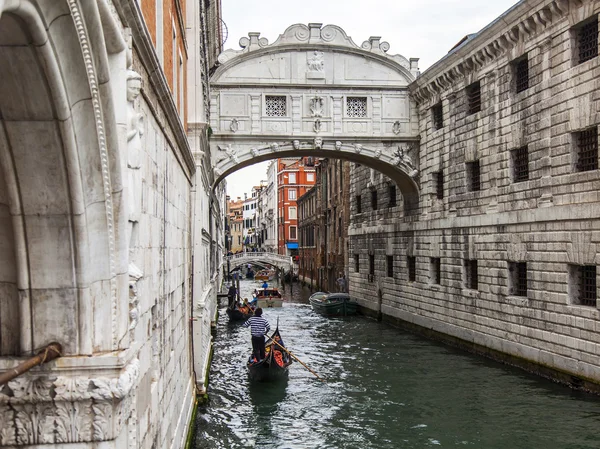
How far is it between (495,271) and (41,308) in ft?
40.0

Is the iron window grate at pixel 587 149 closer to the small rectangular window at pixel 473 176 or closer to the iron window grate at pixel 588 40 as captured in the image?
the iron window grate at pixel 588 40

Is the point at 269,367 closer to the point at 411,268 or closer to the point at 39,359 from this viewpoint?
the point at 411,268

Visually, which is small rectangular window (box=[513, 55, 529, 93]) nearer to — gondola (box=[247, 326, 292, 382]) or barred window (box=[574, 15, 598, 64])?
barred window (box=[574, 15, 598, 64])

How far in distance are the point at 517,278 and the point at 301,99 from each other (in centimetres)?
771

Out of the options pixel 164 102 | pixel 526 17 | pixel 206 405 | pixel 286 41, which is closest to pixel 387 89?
pixel 286 41

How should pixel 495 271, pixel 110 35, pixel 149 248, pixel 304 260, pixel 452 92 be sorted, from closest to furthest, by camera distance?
pixel 110 35 < pixel 149 248 < pixel 495 271 < pixel 452 92 < pixel 304 260

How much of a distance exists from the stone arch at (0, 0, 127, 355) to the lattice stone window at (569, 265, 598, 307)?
9.50 meters

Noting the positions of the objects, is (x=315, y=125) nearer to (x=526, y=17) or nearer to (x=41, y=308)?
(x=526, y=17)

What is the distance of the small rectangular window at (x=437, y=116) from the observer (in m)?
17.7

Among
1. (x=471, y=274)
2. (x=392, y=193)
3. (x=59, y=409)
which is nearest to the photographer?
(x=59, y=409)

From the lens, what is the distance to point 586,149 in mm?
11312

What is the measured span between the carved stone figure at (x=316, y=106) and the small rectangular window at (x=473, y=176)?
442 cm

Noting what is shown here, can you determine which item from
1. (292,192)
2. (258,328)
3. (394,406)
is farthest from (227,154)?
(292,192)

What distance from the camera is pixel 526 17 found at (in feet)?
42.3
